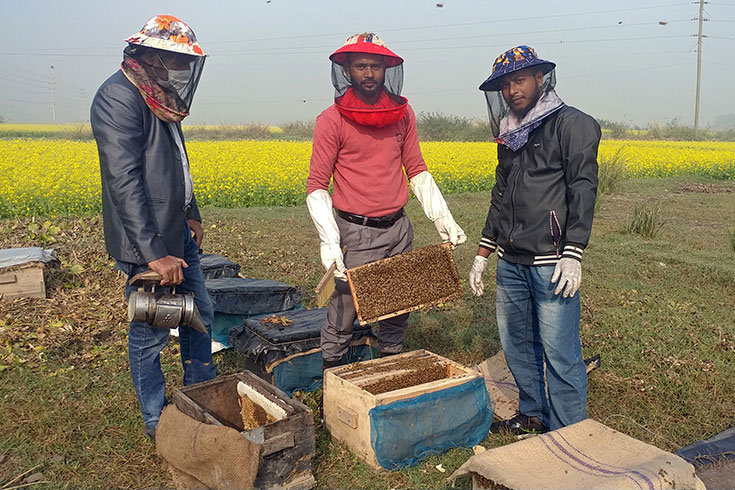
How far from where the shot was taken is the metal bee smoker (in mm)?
3322

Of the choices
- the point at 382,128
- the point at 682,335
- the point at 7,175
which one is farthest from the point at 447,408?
the point at 7,175

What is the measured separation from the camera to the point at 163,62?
11.0 ft

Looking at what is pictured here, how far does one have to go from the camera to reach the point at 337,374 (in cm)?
373

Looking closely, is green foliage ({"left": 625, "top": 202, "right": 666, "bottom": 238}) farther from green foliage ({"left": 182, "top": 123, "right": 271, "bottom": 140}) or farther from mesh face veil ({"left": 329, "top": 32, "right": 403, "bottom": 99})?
green foliage ({"left": 182, "top": 123, "right": 271, "bottom": 140})

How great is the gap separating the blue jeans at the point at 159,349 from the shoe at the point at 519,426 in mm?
1971

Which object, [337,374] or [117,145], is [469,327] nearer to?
[337,374]

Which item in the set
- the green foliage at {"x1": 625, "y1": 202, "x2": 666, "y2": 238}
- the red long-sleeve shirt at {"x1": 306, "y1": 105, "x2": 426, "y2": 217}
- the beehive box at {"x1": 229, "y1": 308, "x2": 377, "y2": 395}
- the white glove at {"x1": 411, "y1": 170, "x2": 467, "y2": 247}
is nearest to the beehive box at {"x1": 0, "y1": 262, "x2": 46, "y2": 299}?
the beehive box at {"x1": 229, "y1": 308, "x2": 377, "y2": 395}

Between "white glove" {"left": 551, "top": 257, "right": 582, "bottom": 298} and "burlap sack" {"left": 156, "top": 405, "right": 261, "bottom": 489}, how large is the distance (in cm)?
181

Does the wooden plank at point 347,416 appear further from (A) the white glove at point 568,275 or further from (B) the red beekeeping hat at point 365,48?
(B) the red beekeeping hat at point 365,48

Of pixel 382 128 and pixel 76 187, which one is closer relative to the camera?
pixel 382 128

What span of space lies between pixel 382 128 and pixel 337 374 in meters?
1.60

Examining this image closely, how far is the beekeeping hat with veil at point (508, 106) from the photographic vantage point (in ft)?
11.1

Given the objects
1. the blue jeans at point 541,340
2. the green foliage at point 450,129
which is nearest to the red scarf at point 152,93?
the blue jeans at point 541,340

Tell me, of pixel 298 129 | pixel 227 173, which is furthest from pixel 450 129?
pixel 227 173
